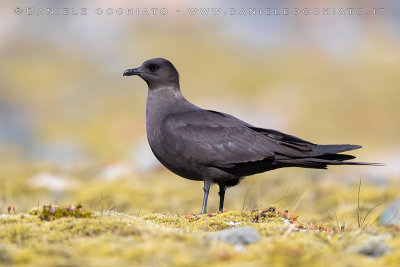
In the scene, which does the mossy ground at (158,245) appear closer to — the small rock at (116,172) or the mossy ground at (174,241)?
the mossy ground at (174,241)

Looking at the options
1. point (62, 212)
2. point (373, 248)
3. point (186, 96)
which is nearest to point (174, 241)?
point (62, 212)

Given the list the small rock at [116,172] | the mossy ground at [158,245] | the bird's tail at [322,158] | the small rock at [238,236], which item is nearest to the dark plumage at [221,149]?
the bird's tail at [322,158]

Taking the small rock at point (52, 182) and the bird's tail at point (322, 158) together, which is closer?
the bird's tail at point (322, 158)

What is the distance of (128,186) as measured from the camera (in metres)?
12.8

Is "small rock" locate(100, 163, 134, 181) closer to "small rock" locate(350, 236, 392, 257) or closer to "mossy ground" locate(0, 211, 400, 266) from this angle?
"mossy ground" locate(0, 211, 400, 266)

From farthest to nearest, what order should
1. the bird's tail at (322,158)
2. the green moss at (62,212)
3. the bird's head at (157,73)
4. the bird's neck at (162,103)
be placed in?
the bird's head at (157,73) < the bird's neck at (162,103) < the bird's tail at (322,158) < the green moss at (62,212)

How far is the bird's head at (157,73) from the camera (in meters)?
8.69

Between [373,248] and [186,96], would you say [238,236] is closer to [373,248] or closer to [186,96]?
[373,248]

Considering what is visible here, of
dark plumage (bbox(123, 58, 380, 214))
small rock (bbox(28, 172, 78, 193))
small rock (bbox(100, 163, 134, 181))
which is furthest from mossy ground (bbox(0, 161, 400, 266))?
small rock (bbox(100, 163, 134, 181))

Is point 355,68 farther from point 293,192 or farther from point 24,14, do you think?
point 293,192

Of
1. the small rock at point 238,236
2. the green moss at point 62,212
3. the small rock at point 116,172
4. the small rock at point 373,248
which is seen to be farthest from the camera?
the small rock at point 116,172

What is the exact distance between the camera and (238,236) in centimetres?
487

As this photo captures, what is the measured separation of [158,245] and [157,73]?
4720 millimetres

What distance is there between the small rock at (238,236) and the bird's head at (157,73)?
13.5 feet
